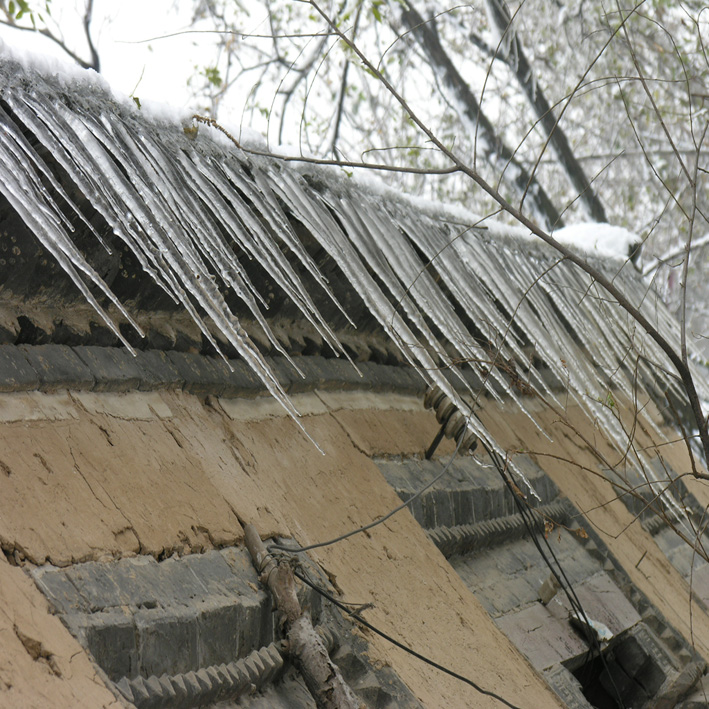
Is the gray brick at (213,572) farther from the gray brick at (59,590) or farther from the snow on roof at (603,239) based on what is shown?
the snow on roof at (603,239)

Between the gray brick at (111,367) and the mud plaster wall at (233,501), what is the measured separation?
0.04m

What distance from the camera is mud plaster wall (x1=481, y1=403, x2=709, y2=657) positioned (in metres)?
3.95

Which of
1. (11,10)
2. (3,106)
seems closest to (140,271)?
(3,106)

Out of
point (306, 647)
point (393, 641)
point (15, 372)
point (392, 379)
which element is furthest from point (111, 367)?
point (392, 379)

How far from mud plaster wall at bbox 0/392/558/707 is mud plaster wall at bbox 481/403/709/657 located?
115 centimetres

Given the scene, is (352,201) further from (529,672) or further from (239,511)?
(529,672)

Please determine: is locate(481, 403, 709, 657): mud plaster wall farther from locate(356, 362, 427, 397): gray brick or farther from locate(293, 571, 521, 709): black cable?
locate(293, 571, 521, 709): black cable

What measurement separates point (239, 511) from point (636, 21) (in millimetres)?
8271

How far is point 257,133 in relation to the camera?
8.98 feet

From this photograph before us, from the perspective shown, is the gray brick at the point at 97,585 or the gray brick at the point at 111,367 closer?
the gray brick at the point at 97,585

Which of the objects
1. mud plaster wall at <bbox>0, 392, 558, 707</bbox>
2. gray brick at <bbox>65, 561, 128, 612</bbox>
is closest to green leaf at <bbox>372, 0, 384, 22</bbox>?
mud plaster wall at <bbox>0, 392, 558, 707</bbox>

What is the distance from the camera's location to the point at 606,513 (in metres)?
4.33

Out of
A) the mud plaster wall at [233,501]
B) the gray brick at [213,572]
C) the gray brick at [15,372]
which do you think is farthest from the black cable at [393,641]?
the gray brick at [15,372]

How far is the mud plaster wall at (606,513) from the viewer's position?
395cm
